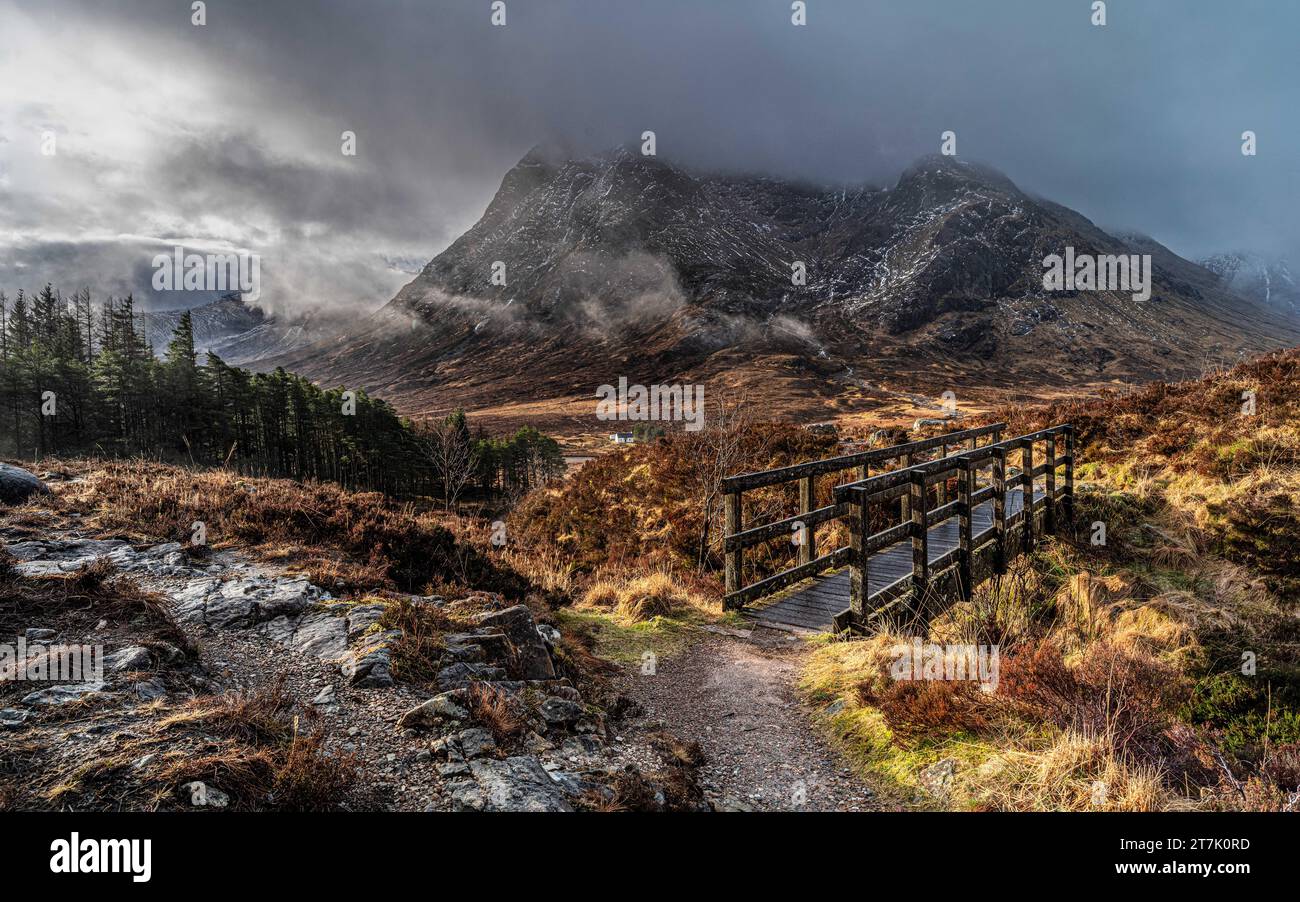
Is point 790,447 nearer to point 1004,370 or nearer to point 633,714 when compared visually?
point 633,714

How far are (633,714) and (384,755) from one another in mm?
→ 2286

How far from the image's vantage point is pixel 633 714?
539cm

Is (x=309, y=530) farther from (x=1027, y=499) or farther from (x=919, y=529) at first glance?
(x=1027, y=499)

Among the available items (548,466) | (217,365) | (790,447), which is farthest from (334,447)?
(790,447)

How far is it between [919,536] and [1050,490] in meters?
6.15

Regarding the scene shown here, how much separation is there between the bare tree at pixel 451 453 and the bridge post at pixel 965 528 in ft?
66.2

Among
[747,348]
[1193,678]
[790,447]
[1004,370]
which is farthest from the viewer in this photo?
[747,348]

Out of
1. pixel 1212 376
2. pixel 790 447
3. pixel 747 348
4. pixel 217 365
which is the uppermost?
pixel 747 348

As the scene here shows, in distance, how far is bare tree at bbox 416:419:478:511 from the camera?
93.6 ft

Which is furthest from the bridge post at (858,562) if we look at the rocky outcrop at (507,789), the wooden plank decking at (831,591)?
the rocky outcrop at (507,789)

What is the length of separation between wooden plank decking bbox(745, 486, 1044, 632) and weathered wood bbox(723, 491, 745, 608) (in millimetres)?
390

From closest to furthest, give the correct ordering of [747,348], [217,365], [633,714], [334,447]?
[633,714]
[217,365]
[334,447]
[747,348]

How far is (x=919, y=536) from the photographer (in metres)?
7.27

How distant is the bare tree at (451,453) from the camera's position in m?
28.5
